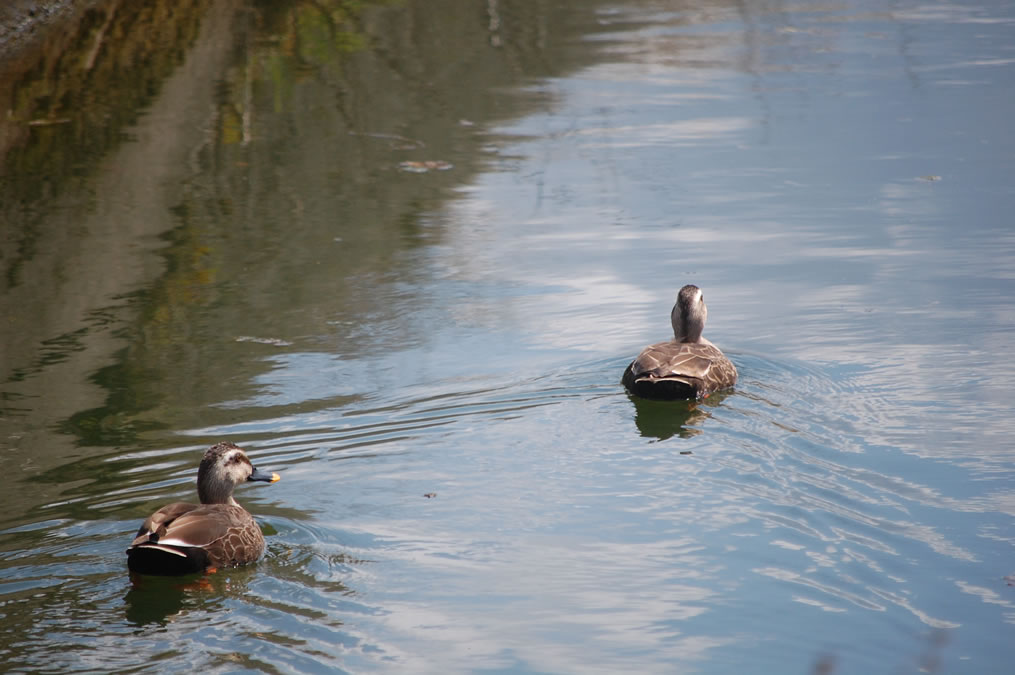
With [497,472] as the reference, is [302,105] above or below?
above

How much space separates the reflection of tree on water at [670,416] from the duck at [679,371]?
60mm

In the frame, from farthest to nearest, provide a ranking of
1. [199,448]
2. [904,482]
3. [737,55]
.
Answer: [737,55] < [199,448] < [904,482]

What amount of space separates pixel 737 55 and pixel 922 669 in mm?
14191

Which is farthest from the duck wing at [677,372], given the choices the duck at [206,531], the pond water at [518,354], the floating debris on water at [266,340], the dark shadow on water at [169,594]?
the dark shadow on water at [169,594]

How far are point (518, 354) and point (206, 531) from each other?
3370 millimetres

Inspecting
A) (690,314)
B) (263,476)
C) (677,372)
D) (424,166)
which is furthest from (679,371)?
(424,166)

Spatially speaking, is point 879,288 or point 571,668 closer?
point 571,668

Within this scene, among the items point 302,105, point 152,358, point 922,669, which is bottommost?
point 922,669

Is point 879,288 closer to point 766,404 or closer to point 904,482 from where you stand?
point 766,404

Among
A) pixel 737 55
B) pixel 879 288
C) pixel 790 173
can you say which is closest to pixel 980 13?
pixel 737 55

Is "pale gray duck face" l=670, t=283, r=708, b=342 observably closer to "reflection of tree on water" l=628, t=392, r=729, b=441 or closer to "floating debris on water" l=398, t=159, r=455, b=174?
"reflection of tree on water" l=628, t=392, r=729, b=441

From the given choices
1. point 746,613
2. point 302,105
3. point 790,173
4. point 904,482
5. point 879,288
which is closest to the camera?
point 746,613

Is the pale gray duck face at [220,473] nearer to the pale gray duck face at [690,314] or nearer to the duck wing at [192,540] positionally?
the duck wing at [192,540]

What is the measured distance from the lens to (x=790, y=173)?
44.5 ft
